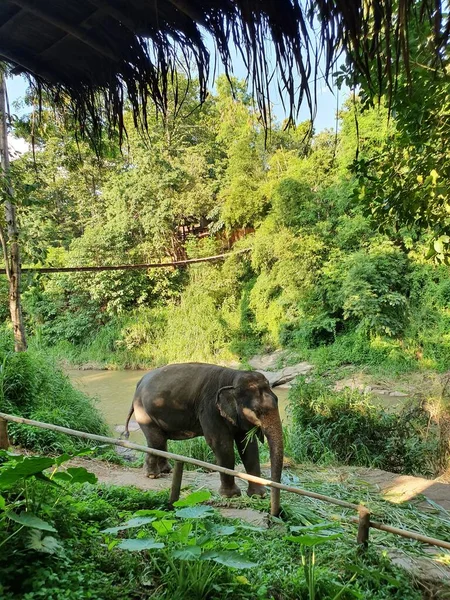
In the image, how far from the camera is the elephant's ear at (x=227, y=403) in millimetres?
3520

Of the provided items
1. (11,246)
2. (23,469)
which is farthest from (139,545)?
(11,246)

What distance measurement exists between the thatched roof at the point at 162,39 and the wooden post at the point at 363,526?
1.53 m

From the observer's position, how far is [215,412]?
3.69m

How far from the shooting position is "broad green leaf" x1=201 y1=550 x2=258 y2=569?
4.47 feet

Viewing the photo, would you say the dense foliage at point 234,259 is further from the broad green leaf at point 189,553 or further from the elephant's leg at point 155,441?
the broad green leaf at point 189,553

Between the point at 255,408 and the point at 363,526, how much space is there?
59.9 inches

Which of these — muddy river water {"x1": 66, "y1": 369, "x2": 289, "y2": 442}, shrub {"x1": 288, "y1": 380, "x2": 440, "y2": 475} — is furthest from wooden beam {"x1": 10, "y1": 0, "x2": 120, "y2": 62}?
muddy river water {"x1": 66, "y1": 369, "x2": 289, "y2": 442}

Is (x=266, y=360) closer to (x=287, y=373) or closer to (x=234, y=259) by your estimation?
(x=287, y=373)

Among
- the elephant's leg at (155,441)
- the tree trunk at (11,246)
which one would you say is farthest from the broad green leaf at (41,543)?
the tree trunk at (11,246)

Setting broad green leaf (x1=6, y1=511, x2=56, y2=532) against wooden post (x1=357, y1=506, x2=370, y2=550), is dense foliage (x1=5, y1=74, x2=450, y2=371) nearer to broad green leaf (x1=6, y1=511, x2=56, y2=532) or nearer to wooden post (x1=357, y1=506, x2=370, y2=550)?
wooden post (x1=357, y1=506, x2=370, y2=550)

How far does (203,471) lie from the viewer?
448cm

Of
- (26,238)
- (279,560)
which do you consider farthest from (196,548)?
(26,238)

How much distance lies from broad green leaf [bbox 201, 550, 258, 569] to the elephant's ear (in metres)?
2.06

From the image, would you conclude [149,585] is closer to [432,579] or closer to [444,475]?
[432,579]
